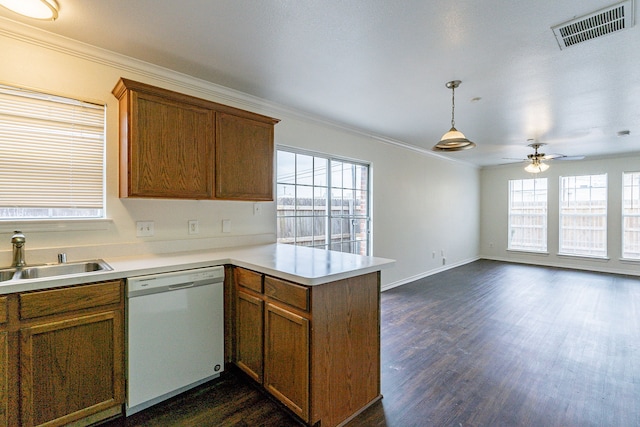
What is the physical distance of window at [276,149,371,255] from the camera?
11.7 ft

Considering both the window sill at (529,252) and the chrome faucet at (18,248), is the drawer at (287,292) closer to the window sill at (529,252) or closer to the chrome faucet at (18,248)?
the chrome faucet at (18,248)

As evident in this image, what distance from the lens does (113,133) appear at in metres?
2.32

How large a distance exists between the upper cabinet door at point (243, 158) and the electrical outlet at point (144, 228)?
1.94 feet

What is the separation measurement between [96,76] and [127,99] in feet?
1.31

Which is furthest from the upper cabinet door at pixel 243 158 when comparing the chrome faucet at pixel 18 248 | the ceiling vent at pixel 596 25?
the ceiling vent at pixel 596 25

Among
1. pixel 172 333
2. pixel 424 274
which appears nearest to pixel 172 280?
pixel 172 333

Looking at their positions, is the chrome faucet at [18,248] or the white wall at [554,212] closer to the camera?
the chrome faucet at [18,248]

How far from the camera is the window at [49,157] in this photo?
1955 millimetres

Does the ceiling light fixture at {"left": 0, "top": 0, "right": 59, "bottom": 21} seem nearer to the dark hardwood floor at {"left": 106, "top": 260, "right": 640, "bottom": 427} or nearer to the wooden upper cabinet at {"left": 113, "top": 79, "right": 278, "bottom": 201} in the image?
the wooden upper cabinet at {"left": 113, "top": 79, "right": 278, "bottom": 201}

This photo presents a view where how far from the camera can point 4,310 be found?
1.49 m

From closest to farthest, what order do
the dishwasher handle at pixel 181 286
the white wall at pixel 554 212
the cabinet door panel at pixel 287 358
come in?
the cabinet door panel at pixel 287 358
the dishwasher handle at pixel 181 286
the white wall at pixel 554 212

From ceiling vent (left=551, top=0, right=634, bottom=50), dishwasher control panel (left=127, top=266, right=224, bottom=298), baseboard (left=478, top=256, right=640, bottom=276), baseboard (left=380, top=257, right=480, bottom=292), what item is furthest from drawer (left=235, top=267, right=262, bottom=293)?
baseboard (left=478, top=256, right=640, bottom=276)

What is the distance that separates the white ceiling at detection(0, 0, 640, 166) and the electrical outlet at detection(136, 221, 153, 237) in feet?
4.25

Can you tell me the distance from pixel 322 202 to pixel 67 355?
2896 millimetres
